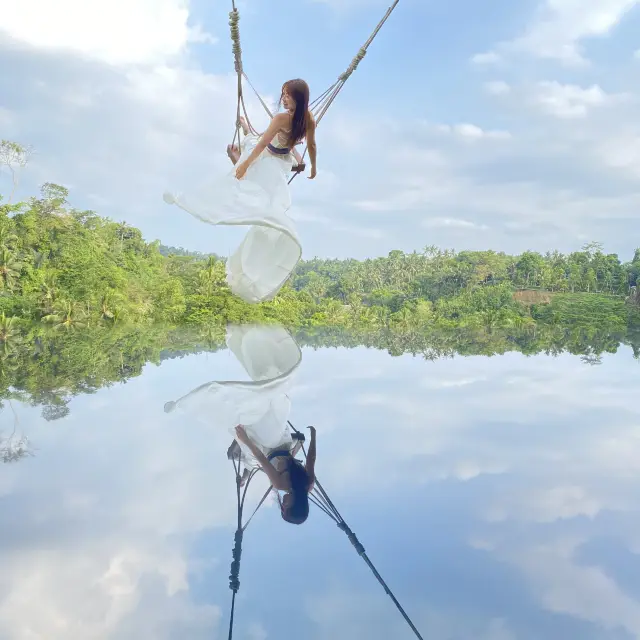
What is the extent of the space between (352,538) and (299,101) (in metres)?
1.95

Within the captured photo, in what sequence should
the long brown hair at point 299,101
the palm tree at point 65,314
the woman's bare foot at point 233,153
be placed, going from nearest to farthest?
the long brown hair at point 299,101 → the woman's bare foot at point 233,153 → the palm tree at point 65,314

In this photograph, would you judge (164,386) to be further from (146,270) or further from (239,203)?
(146,270)

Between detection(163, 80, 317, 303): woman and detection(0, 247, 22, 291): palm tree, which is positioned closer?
detection(163, 80, 317, 303): woman

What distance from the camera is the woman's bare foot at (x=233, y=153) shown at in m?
3.08

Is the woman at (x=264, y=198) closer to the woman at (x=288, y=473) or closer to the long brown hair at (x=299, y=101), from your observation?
the long brown hair at (x=299, y=101)

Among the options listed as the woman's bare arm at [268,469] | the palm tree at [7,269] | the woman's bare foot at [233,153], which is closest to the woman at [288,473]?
the woman's bare arm at [268,469]

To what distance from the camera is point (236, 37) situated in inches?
113

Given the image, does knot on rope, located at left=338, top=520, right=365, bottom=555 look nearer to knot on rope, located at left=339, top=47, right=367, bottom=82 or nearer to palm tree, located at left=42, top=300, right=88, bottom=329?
knot on rope, located at left=339, top=47, right=367, bottom=82

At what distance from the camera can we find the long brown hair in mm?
2584

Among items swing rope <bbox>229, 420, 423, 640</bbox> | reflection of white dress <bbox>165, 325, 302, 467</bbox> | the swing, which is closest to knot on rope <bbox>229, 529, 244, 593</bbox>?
swing rope <bbox>229, 420, 423, 640</bbox>

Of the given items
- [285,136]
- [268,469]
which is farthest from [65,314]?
[268,469]

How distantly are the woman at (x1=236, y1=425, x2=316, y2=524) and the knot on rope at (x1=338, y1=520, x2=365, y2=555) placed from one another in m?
0.12

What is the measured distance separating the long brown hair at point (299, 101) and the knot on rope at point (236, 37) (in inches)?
16.8

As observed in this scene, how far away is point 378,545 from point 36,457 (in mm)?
1440
